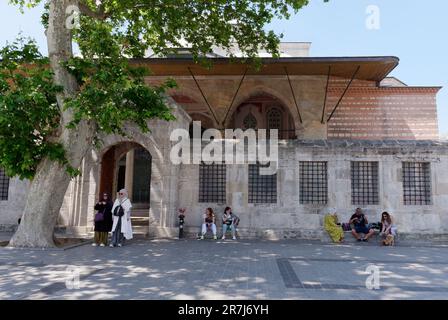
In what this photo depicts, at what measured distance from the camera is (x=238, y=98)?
19.4 metres

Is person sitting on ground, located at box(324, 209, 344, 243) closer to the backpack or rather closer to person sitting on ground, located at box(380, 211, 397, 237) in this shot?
person sitting on ground, located at box(380, 211, 397, 237)

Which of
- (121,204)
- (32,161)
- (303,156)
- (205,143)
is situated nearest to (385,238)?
(303,156)

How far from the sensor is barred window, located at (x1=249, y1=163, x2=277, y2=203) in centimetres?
1291

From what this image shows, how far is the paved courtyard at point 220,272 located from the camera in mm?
5223

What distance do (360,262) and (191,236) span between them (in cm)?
619

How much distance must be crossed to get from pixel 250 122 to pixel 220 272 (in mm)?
16282

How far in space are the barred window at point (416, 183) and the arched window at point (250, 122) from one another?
427 inches

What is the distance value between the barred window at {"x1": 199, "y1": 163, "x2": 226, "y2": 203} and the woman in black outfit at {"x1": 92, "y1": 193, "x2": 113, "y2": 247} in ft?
12.2

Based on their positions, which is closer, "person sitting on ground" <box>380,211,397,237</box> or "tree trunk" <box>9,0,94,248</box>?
"tree trunk" <box>9,0,94,248</box>

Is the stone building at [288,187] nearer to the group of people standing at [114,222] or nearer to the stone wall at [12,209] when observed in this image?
the stone wall at [12,209]

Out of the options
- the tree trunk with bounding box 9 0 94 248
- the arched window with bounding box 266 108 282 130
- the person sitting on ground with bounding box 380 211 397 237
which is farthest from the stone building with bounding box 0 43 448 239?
the arched window with bounding box 266 108 282 130

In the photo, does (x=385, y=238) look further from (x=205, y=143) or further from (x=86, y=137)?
(x=86, y=137)

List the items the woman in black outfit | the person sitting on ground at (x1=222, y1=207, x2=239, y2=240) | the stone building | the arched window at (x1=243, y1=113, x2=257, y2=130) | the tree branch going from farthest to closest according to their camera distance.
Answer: the arched window at (x1=243, y1=113, x2=257, y2=130), the stone building, the person sitting on ground at (x1=222, y1=207, x2=239, y2=240), the tree branch, the woman in black outfit

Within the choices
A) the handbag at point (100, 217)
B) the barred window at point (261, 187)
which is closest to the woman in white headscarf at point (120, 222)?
the handbag at point (100, 217)
